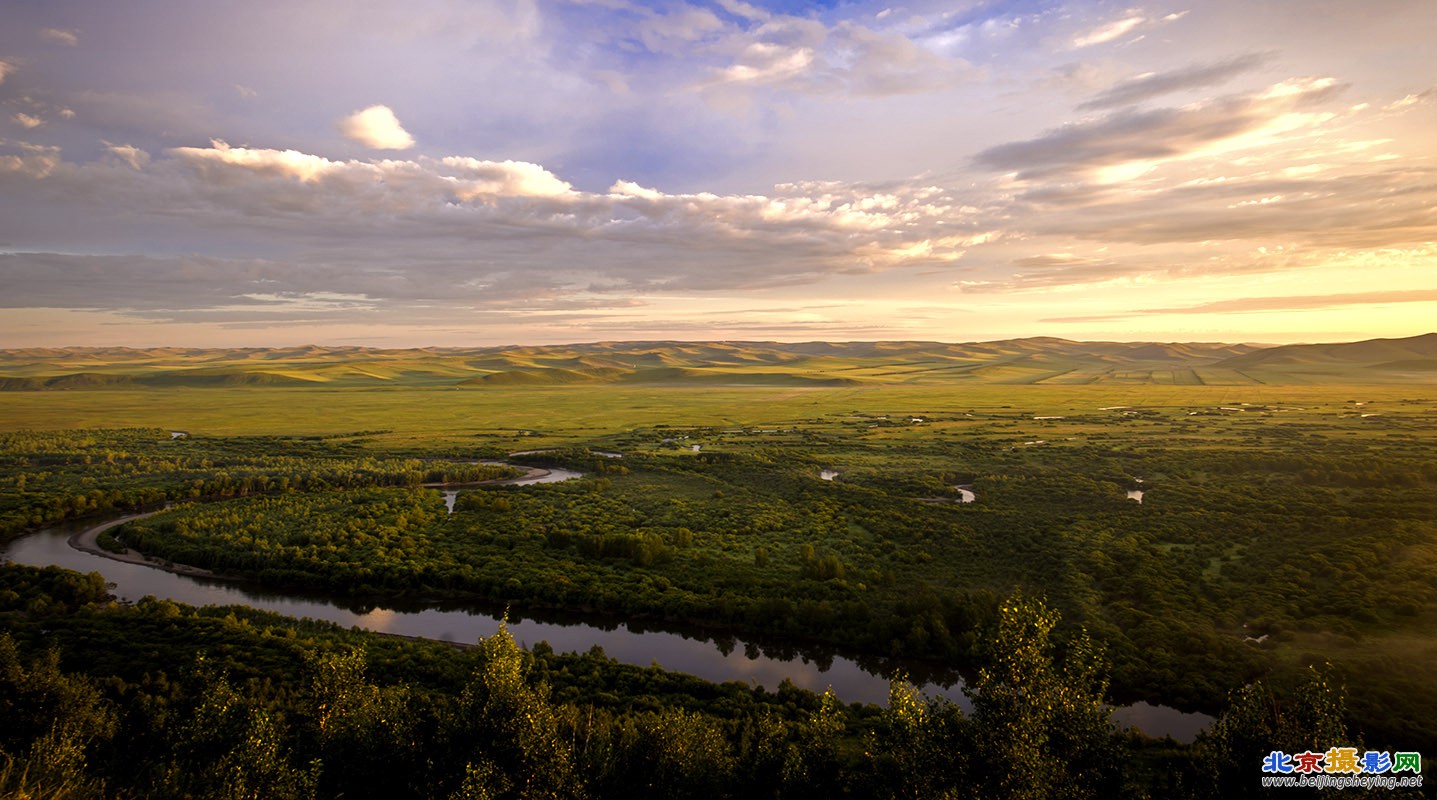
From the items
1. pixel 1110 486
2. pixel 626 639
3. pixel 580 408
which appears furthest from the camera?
pixel 580 408

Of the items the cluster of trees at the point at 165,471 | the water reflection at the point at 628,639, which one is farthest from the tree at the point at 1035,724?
the cluster of trees at the point at 165,471

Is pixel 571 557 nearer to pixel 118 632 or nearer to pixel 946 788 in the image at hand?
pixel 118 632

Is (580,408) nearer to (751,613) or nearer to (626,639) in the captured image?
(626,639)

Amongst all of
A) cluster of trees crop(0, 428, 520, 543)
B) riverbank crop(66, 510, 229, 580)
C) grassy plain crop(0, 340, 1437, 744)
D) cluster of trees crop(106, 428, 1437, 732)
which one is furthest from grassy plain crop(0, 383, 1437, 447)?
riverbank crop(66, 510, 229, 580)

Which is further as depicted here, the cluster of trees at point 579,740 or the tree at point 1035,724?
the cluster of trees at point 579,740

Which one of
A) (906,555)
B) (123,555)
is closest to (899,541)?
(906,555)

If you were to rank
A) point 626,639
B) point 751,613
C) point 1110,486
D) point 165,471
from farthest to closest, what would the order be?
point 165,471
point 1110,486
point 751,613
point 626,639

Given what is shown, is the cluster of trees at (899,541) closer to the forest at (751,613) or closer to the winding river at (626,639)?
the forest at (751,613)
